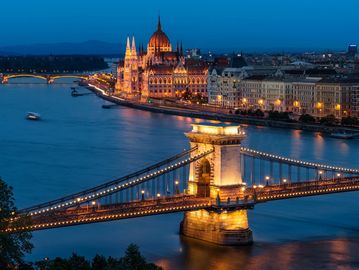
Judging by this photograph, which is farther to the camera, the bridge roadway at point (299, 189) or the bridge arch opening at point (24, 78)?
the bridge arch opening at point (24, 78)

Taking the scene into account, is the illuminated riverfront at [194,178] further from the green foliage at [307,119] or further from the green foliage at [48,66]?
the green foliage at [48,66]

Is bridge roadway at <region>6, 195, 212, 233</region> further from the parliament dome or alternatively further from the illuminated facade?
the parliament dome

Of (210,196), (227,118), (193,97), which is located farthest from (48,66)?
(210,196)

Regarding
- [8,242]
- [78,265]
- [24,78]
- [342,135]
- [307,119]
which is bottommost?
[342,135]

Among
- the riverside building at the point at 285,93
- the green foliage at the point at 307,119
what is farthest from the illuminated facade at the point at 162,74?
the green foliage at the point at 307,119

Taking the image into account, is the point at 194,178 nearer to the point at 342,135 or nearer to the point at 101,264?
the point at 101,264

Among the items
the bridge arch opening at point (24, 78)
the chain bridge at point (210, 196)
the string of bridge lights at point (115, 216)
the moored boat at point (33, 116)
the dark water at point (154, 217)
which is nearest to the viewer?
the string of bridge lights at point (115, 216)

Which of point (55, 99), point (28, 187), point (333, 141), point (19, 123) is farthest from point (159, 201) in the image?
point (55, 99)
